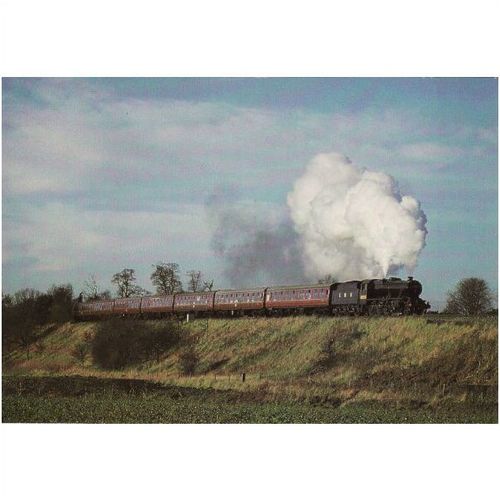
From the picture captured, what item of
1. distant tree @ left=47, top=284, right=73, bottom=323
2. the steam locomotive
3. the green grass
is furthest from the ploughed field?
the steam locomotive

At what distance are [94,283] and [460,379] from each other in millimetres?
9053

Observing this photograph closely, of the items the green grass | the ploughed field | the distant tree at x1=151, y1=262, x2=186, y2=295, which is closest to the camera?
the green grass

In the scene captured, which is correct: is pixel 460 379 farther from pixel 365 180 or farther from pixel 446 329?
pixel 365 180

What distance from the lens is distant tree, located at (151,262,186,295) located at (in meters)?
17.8

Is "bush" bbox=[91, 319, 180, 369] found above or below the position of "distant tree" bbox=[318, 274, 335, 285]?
below

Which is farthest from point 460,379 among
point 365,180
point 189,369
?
point 189,369

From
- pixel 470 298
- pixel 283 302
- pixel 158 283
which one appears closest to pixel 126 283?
pixel 158 283

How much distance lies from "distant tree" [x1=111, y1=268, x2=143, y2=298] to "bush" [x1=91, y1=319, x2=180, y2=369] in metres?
0.93

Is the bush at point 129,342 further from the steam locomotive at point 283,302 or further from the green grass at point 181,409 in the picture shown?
the green grass at point 181,409

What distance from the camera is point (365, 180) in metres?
15.8

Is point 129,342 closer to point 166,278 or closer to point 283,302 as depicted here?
point 166,278

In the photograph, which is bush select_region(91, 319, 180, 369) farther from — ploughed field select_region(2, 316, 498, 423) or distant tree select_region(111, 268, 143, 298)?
distant tree select_region(111, 268, 143, 298)

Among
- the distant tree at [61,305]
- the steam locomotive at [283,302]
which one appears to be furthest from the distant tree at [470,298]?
the distant tree at [61,305]

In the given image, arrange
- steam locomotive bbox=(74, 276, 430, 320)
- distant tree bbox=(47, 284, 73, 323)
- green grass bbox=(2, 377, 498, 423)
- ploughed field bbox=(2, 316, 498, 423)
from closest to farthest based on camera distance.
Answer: green grass bbox=(2, 377, 498, 423), ploughed field bbox=(2, 316, 498, 423), distant tree bbox=(47, 284, 73, 323), steam locomotive bbox=(74, 276, 430, 320)
